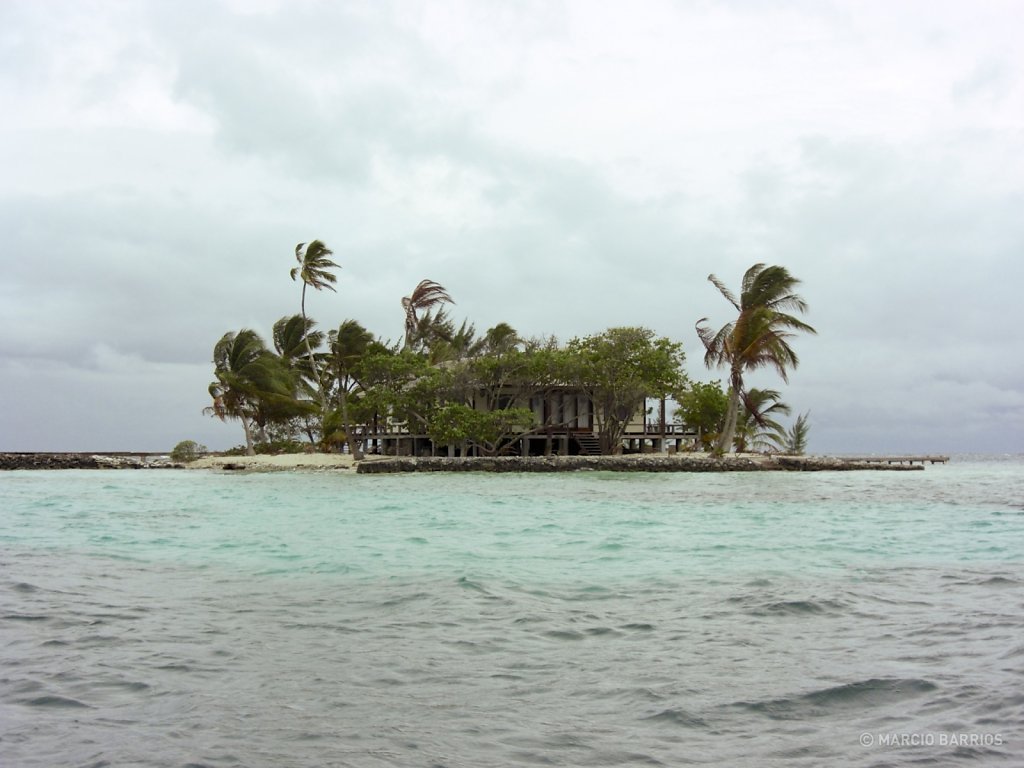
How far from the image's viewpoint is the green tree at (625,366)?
1393 inches

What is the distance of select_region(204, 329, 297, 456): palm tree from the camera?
38.4 m

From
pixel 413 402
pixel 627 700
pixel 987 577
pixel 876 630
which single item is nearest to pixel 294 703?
pixel 627 700

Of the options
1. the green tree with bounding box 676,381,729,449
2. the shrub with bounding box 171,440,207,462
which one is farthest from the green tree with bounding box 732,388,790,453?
the shrub with bounding box 171,440,207,462

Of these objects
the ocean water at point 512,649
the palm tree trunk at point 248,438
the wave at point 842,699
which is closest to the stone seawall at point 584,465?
the palm tree trunk at point 248,438

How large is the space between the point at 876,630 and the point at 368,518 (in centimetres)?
951

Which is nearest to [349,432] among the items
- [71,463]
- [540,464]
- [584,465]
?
[540,464]

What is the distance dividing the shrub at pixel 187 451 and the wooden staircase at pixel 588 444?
19.3 m

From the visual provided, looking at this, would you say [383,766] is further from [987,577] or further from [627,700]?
[987,577]

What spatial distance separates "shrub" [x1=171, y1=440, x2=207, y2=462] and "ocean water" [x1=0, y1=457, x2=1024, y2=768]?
34.2 meters

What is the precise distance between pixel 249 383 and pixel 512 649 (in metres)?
35.8

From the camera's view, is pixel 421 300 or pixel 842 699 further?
pixel 421 300

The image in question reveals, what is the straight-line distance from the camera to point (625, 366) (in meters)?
35.7

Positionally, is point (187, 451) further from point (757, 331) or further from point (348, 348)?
point (757, 331)

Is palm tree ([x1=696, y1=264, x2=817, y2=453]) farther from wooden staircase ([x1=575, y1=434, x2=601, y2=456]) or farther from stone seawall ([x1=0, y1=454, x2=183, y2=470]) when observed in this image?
stone seawall ([x1=0, y1=454, x2=183, y2=470])
